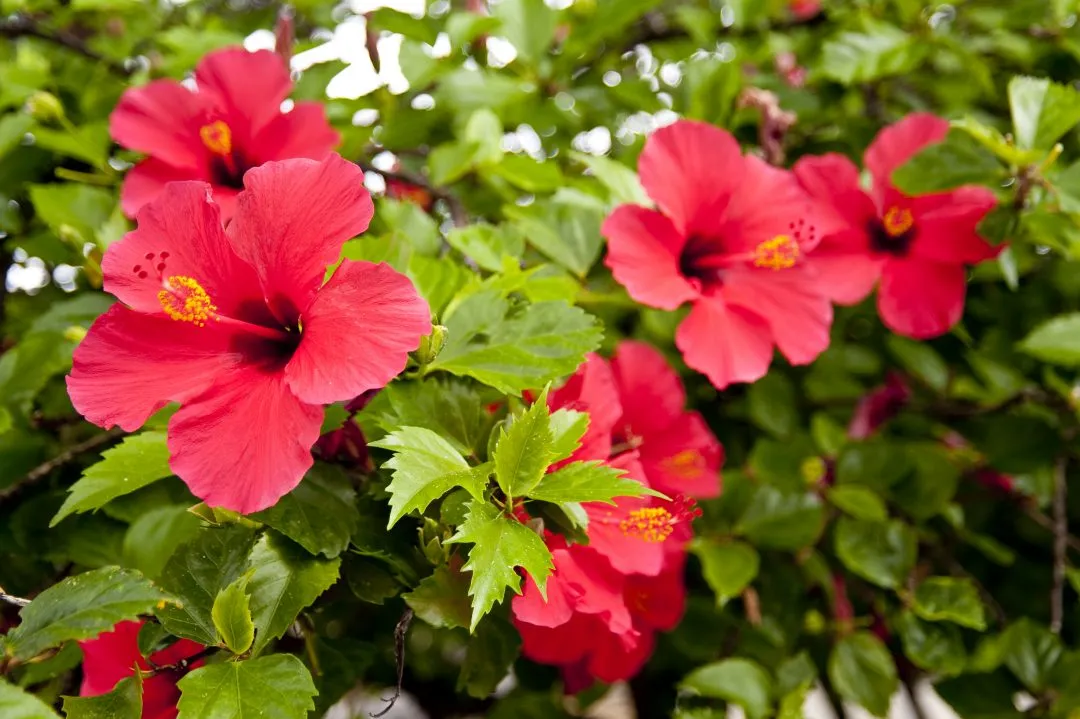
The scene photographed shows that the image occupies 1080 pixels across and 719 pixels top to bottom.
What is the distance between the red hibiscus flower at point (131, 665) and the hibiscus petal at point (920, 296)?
0.83m

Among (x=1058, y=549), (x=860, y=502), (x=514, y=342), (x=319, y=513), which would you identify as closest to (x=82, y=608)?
(x=319, y=513)

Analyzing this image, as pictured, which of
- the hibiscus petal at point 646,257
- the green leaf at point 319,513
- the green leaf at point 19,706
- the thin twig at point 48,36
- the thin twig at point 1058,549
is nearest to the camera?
the green leaf at point 19,706

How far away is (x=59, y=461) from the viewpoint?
85 cm

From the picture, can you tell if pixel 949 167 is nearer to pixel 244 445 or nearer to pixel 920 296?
pixel 920 296

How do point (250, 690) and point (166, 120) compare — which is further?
point (166, 120)

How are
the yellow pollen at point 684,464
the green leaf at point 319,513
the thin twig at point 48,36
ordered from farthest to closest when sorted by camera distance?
the thin twig at point 48,36
the yellow pollen at point 684,464
the green leaf at point 319,513

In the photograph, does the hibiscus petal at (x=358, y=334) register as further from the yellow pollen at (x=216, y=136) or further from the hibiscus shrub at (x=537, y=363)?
the yellow pollen at (x=216, y=136)

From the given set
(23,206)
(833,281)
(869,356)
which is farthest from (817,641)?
(23,206)

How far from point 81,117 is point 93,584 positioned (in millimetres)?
935

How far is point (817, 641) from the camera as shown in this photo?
4.37ft

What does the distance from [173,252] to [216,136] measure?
27cm

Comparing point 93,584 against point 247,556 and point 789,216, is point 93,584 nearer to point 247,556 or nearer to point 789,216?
point 247,556

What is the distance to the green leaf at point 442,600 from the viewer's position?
0.65m

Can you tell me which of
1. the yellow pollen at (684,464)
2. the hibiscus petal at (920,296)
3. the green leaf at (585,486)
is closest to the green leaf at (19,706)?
the green leaf at (585,486)
